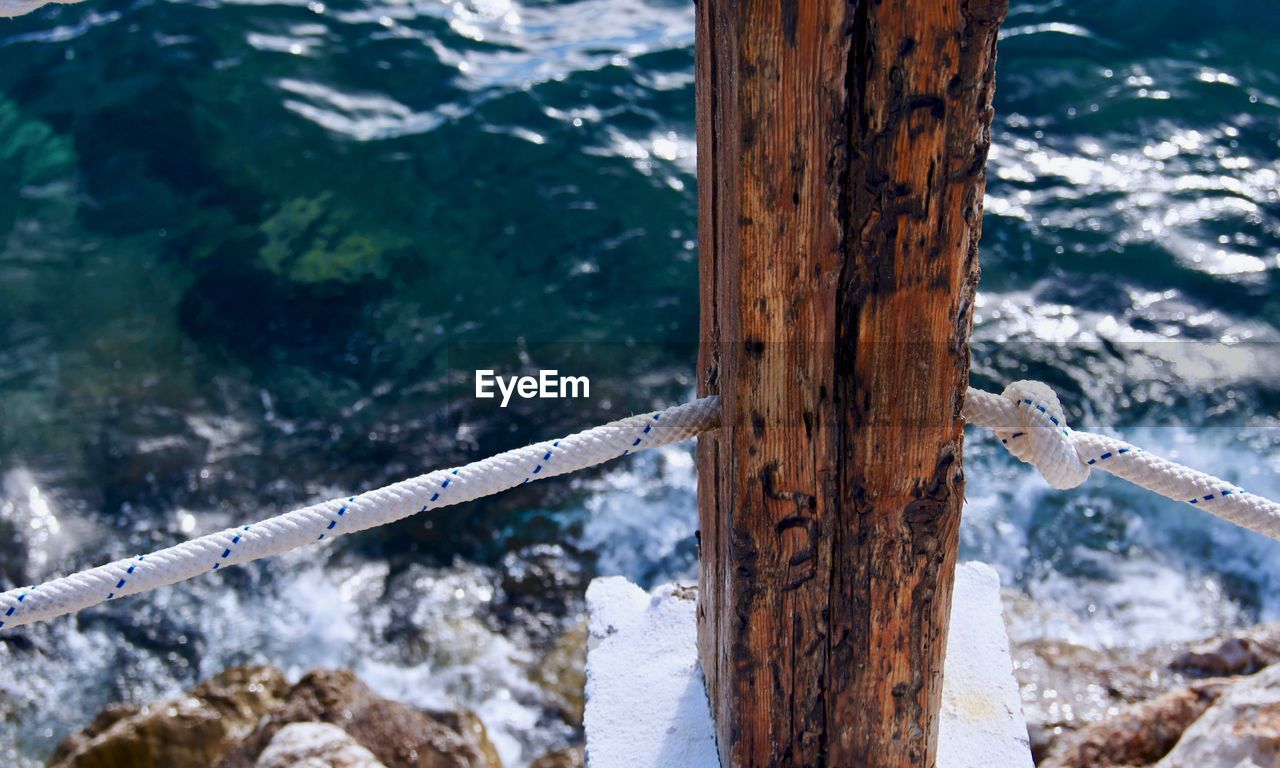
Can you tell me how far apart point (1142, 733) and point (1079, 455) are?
1638 mm

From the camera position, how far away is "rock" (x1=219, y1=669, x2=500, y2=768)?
127 inches

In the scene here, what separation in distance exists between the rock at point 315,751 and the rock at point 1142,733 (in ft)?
6.16

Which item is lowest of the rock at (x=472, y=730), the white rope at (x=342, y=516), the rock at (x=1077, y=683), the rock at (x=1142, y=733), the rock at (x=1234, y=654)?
the rock at (x=472, y=730)


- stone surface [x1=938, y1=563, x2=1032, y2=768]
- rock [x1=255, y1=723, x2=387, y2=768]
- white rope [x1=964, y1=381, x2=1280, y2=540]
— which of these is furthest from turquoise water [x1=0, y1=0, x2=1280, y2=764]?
white rope [x1=964, y1=381, x2=1280, y2=540]

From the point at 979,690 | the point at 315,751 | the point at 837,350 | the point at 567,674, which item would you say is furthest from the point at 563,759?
the point at 837,350

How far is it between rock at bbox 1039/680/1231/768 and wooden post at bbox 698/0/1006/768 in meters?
1.37

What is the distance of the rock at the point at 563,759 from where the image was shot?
3508 mm

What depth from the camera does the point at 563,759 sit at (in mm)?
3545

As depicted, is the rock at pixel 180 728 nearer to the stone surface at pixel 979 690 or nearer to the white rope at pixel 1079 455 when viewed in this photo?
the stone surface at pixel 979 690

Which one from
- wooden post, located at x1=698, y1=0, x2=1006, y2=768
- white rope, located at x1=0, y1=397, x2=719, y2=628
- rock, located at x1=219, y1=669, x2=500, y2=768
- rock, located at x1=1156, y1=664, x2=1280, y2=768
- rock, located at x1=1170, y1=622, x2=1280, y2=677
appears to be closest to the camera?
wooden post, located at x1=698, y1=0, x2=1006, y2=768

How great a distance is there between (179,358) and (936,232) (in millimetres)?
4777

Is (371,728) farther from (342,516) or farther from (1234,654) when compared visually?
(1234,654)

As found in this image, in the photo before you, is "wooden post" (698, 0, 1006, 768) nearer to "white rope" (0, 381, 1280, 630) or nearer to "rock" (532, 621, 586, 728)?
"white rope" (0, 381, 1280, 630)

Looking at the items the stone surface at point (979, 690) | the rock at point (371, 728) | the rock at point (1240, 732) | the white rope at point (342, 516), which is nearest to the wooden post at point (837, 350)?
the white rope at point (342, 516)
